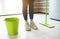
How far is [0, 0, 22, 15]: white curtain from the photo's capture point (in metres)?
3.24

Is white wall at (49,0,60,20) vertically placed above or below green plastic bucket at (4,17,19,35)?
above

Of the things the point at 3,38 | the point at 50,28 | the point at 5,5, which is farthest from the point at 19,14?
→ the point at 3,38

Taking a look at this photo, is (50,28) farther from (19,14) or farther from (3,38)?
(19,14)

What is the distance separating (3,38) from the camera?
5.29ft

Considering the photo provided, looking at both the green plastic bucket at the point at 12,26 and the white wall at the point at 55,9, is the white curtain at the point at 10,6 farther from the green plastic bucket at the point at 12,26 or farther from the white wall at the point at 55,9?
the green plastic bucket at the point at 12,26

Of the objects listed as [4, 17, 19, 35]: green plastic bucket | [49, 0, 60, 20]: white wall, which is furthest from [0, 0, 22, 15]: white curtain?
[4, 17, 19, 35]: green plastic bucket

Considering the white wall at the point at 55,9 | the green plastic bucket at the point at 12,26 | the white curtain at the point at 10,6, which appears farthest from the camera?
the white curtain at the point at 10,6

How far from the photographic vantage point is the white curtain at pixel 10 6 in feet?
10.6

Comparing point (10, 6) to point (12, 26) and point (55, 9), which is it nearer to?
point (55, 9)

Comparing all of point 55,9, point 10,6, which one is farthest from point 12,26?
point 10,6

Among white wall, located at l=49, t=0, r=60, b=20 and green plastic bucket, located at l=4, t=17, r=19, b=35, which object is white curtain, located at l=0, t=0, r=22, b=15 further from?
green plastic bucket, located at l=4, t=17, r=19, b=35

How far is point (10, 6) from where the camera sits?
3314mm

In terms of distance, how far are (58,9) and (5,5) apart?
147 centimetres

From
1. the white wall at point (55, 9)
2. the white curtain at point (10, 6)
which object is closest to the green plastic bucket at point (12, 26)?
the white wall at point (55, 9)
